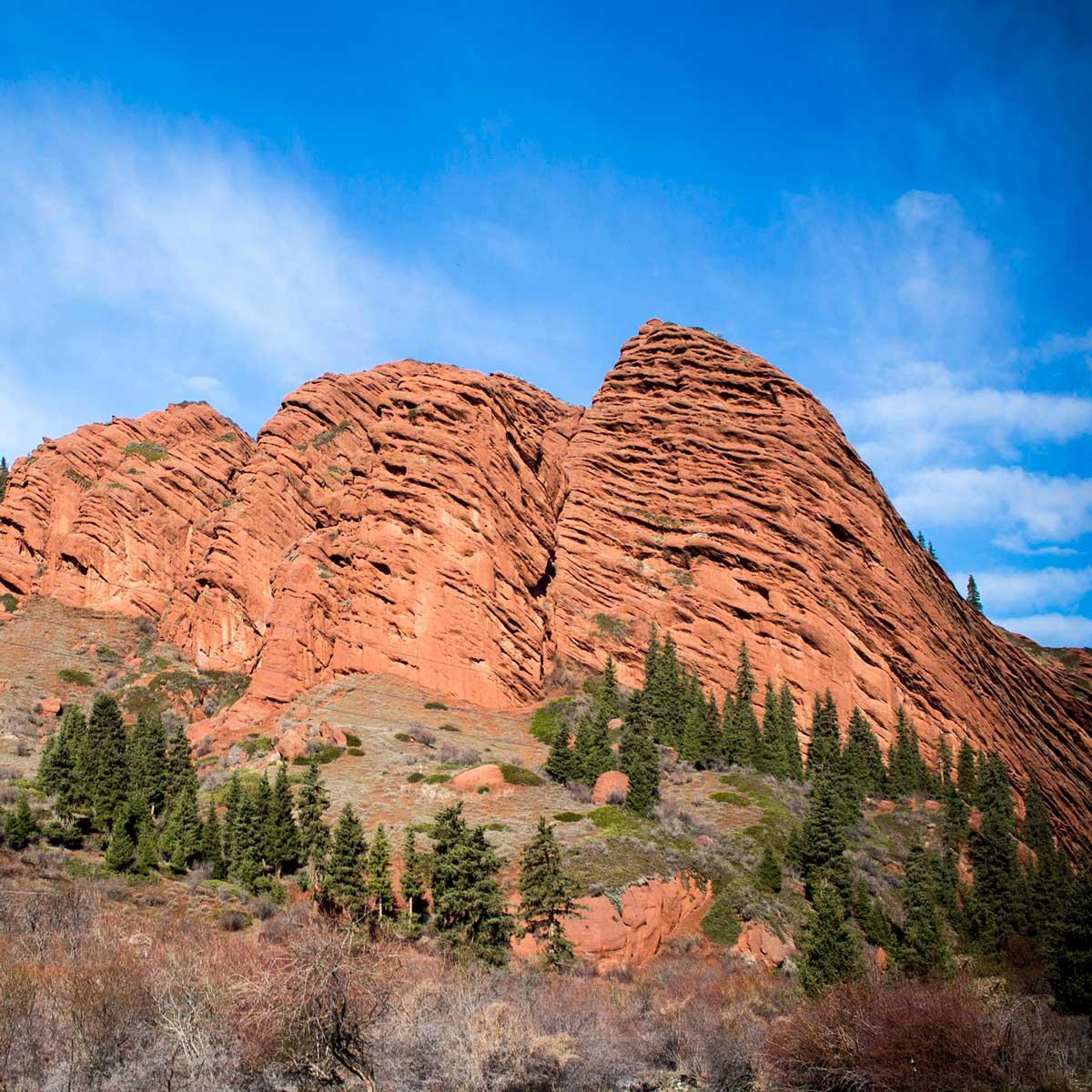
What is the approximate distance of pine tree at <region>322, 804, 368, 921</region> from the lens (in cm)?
3097

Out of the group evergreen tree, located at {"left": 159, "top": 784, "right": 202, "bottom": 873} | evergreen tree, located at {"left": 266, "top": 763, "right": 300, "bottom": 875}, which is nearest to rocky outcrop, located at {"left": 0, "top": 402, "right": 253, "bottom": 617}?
evergreen tree, located at {"left": 159, "top": 784, "right": 202, "bottom": 873}

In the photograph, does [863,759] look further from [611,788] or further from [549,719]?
[611,788]

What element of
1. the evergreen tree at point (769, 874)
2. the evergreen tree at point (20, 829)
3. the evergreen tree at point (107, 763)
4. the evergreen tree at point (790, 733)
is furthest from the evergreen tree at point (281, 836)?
the evergreen tree at point (790, 733)

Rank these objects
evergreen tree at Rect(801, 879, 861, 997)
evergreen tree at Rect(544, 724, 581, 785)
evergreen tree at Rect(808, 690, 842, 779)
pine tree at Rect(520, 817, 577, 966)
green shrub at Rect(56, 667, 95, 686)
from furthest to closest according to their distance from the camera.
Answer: green shrub at Rect(56, 667, 95, 686) < evergreen tree at Rect(808, 690, 842, 779) < evergreen tree at Rect(544, 724, 581, 785) < pine tree at Rect(520, 817, 577, 966) < evergreen tree at Rect(801, 879, 861, 997)

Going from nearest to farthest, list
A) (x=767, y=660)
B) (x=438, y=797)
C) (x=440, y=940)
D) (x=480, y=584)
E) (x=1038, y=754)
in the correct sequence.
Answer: (x=440, y=940), (x=438, y=797), (x=480, y=584), (x=767, y=660), (x=1038, y=754)

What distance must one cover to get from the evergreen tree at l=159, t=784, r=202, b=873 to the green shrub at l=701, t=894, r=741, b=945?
20.6 metres

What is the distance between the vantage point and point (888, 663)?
75.6 meters

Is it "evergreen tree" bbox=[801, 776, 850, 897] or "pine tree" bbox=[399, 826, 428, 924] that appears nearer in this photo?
"pine tree" bbox=[399, 826, 428, 924]

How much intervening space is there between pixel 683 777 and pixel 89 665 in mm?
49456

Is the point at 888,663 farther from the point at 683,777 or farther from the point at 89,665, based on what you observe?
the point at 89,665

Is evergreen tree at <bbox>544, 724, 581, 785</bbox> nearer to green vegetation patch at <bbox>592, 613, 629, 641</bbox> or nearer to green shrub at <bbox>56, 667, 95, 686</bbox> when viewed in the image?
green vegetation patch at <bbox>592, 613, 629, 641</bbox>

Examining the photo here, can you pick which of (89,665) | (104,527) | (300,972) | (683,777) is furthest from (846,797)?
(104,527)

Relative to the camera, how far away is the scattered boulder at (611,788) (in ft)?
155

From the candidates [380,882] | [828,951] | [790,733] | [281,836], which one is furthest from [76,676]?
[828,951]
